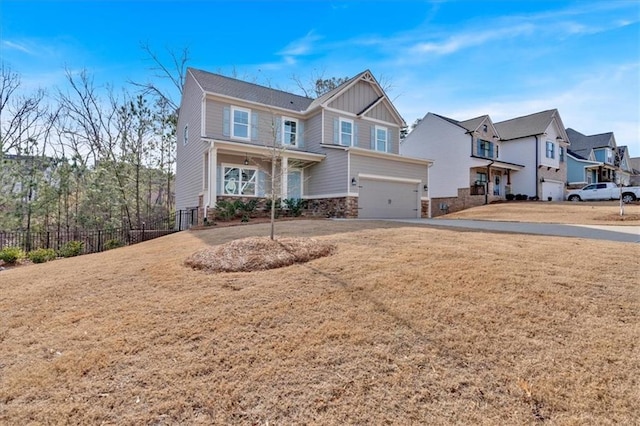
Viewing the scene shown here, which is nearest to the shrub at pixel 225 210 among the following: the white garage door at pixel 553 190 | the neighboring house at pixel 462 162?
the neighboring house at pixel 462 162

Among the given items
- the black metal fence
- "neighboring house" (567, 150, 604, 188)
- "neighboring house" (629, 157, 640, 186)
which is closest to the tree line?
the black metal fence

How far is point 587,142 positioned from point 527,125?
42.4 ft

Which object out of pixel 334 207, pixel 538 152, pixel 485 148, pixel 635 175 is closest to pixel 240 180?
pixel 334 207

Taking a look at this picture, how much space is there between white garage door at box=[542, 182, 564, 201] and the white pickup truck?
1534mm

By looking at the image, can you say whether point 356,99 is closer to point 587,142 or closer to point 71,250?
point 71,250

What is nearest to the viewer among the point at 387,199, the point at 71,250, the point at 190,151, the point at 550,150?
the point at 71,250

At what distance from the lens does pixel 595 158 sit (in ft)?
111

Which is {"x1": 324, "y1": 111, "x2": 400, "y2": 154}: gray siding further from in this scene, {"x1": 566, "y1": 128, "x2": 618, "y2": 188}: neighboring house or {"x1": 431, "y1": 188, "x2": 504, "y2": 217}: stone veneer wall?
{"x1": 566, "y1": 128, "x2": 618, "y2": 188}: neighboring house

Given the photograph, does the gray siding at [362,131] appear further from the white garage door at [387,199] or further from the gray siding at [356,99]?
the white garage door at [387,199]

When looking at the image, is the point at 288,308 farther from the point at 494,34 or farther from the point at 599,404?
the point at 494,34

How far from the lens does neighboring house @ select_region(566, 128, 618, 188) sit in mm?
32188

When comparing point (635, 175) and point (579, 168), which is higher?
point (635, 175)

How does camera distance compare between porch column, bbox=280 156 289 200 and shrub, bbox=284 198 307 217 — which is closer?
porch column, bbox=280 156 289 200

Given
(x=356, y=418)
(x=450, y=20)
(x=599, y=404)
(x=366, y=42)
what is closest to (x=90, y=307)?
(x=356, y=418)
